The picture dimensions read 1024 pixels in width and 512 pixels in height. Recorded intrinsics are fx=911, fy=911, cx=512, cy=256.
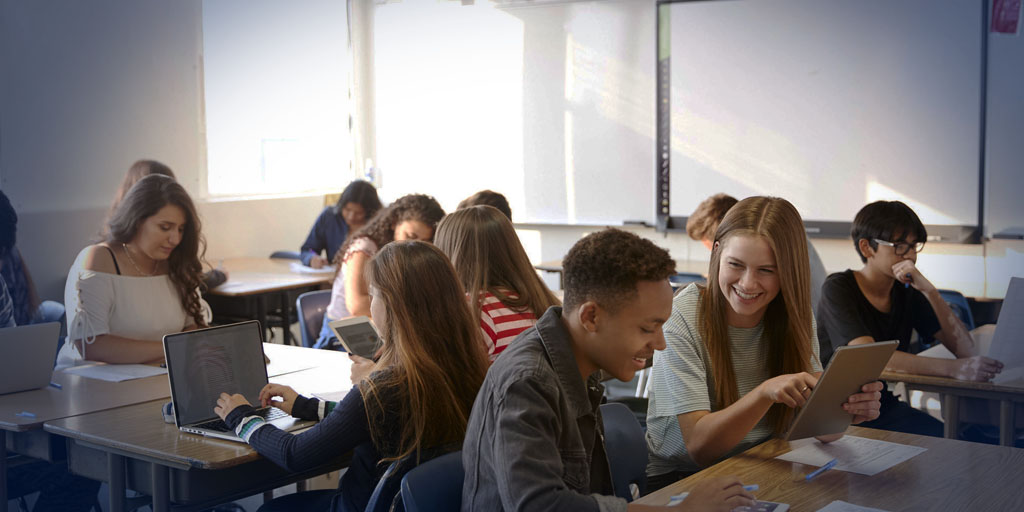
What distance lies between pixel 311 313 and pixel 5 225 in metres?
1.33

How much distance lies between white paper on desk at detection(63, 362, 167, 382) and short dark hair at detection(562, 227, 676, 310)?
1.93 m

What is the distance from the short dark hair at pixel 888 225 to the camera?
3166 mm

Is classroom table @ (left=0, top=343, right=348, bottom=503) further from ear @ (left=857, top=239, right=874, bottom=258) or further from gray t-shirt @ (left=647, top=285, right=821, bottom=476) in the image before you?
ear @ (left=857, top=239, right=874, bottom=258)

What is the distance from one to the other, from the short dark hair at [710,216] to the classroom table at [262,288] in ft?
7.90

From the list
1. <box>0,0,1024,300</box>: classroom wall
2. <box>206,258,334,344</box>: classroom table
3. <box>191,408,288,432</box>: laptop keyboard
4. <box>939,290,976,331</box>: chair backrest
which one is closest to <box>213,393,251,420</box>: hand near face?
<box>191,408,288,432</box>: laptop keyboard

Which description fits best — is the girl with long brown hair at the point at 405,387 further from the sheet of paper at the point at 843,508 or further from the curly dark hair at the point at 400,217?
the curly dark hair at the point at 400,217

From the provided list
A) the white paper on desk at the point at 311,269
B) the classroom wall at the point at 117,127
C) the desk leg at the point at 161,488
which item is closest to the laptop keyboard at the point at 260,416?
the desk leg at the point at 161,488

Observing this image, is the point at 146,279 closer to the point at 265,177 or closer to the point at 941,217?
the point at 265,177

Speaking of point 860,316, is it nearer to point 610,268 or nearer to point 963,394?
point 963,394

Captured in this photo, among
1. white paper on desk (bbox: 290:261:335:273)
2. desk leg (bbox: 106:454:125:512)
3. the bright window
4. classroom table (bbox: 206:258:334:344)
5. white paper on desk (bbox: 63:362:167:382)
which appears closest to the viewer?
desk leg (bbox: 106:454:125:512)

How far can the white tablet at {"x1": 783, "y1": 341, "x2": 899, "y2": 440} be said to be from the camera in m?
1.82

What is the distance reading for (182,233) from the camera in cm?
343

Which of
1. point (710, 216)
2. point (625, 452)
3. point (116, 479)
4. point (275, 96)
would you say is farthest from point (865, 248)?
point (275, 96)

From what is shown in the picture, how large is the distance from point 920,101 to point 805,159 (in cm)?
75
